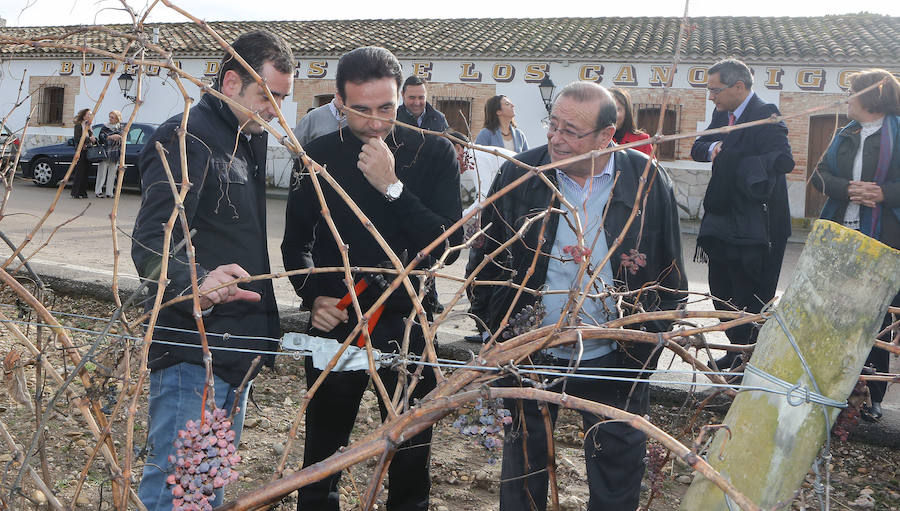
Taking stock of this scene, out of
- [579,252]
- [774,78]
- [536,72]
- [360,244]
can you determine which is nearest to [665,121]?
[774,78]

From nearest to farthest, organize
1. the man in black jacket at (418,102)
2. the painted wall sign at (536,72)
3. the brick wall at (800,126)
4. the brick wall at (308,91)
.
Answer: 1. the man in black jacket at (418,102)
2. the brick wall at (800,126)
3. the painted wall sign at (536,72)
4. the brick wall at (308,91)

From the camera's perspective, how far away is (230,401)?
8.32 ft

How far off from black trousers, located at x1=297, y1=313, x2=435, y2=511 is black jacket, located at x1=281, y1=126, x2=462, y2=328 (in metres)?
0.15

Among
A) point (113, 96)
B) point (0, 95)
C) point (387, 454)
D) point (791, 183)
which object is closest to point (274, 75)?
point (387, 454)

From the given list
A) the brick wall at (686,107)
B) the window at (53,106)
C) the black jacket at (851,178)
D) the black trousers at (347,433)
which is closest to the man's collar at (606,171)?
the black trousers at (347,433)

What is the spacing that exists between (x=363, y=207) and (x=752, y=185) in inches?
117

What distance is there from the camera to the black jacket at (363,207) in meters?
2.93

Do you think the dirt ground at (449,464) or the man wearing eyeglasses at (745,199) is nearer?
the dirt ground at (449,464)

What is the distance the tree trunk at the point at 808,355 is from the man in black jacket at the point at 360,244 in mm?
1424

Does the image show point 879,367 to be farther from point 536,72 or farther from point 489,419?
point 536,72

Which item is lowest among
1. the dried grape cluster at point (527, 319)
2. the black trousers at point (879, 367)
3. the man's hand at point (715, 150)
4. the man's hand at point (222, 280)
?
the black trousers at point (879, 367)

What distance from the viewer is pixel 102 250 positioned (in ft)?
33.3

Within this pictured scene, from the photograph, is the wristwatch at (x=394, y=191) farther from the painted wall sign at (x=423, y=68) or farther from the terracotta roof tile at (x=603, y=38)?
the painted wall sign at (x=423, y=68)

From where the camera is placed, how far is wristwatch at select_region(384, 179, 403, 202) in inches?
107
